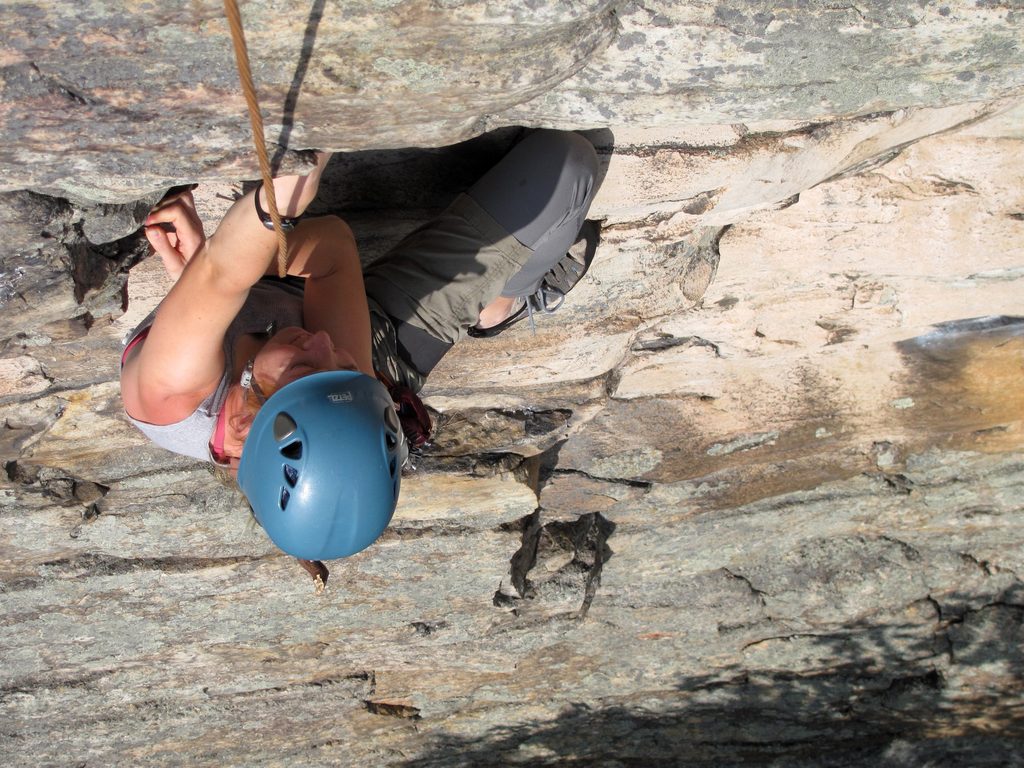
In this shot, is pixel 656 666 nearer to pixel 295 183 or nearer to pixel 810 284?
pixel 810 284

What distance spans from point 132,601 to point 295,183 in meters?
3.34

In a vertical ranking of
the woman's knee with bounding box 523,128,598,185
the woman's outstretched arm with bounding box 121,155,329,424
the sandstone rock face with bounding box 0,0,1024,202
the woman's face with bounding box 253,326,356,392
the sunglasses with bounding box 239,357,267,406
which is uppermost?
the sandstone rock face with bounding box 0,0,1024,202

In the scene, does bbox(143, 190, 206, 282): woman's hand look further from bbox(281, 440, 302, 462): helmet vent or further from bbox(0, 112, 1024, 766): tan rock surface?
bbox(281, 440, 302, 462): helmet vent

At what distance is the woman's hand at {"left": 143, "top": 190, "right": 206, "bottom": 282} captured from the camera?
8.43 feet

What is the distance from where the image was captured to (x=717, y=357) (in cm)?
424

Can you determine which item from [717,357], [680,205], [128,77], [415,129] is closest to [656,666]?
[717,357]

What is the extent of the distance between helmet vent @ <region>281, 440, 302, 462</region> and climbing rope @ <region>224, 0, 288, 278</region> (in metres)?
0.59

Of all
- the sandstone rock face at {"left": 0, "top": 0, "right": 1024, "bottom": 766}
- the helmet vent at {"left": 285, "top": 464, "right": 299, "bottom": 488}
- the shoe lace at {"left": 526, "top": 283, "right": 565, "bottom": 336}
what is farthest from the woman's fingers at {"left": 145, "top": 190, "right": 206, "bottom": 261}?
the shoe lace at {"left": 526, "top": 283, "right": 565, "bottom": 336}

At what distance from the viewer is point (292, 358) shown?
2471 millimetres

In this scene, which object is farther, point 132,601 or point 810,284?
point 132,601

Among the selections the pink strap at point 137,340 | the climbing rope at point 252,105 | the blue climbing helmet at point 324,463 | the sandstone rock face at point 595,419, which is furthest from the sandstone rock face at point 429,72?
the blue climbing helmet at point 324,463

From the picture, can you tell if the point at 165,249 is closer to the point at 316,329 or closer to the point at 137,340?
the point at 137,340

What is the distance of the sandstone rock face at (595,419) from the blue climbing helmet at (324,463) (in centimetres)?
67

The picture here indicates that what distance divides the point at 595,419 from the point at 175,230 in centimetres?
249
